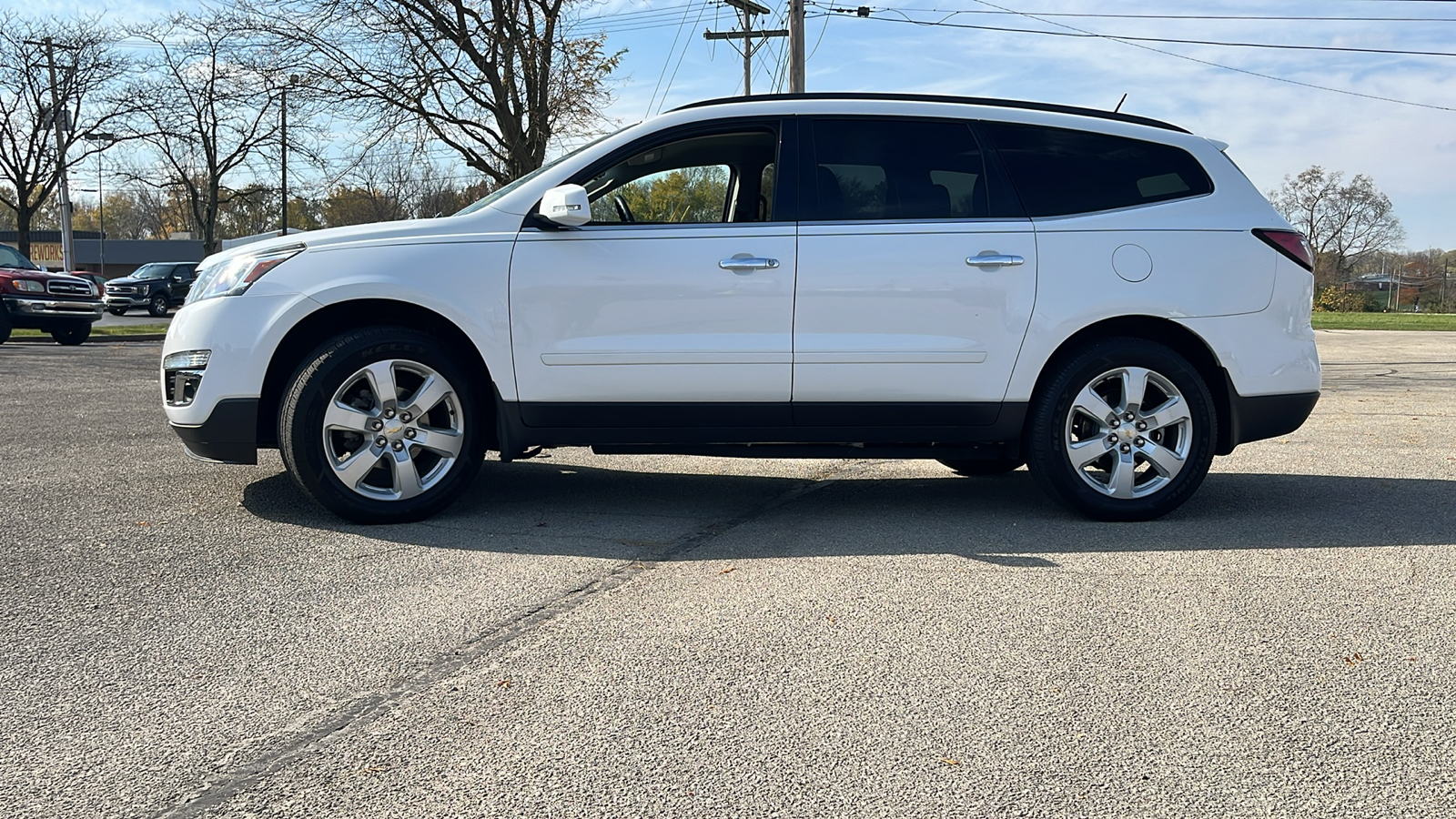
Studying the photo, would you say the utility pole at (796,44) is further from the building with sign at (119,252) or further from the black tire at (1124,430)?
the building with sign at (119,252)

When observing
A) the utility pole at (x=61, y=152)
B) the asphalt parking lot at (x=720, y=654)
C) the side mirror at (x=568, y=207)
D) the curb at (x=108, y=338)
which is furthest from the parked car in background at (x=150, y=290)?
the side mirror at (x=568, y=207)

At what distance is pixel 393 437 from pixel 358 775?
8.64 ft

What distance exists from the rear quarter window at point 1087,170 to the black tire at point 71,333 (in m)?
19.1

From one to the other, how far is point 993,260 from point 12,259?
20.5 metres

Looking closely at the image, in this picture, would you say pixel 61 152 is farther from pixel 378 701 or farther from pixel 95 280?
pixel 378 701

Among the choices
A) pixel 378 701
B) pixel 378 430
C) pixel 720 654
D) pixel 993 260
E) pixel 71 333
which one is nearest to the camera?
pixel 378 701

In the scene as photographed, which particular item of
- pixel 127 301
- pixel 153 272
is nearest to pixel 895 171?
pixel 127 301

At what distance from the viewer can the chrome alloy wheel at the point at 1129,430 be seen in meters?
5.20

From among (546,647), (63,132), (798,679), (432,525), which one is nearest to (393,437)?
(432,525)

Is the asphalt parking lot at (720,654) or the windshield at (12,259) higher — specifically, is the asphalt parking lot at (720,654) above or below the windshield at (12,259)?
below

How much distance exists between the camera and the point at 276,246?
5.07 meters

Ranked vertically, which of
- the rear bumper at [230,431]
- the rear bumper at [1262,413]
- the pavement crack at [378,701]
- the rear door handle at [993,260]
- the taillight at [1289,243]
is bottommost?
the pavement crack at [378,701]

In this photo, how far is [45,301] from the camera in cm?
1931

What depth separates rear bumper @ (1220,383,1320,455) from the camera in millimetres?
5301
